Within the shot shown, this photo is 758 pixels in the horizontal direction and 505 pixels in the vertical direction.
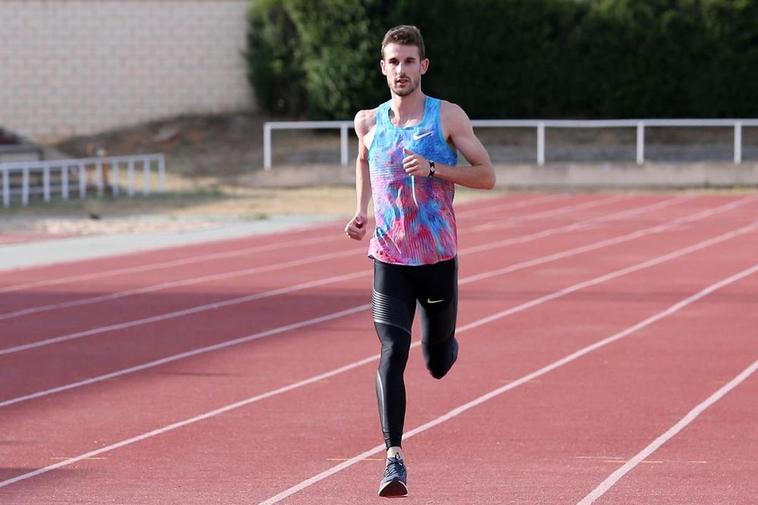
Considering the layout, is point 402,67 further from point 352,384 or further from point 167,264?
point 167,264

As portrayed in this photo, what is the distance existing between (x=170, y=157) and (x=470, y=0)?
7422 mm

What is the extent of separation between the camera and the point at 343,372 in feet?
32.4

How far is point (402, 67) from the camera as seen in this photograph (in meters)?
6.11

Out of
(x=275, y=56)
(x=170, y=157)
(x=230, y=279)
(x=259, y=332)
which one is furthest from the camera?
(x=275, y=56)

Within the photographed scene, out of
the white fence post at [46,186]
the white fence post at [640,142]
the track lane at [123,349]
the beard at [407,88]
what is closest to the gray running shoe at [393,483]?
the beard at [407,88]

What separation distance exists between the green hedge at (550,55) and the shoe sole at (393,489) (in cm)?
2924

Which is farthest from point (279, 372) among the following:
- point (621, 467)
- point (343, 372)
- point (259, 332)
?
point (621, 467)

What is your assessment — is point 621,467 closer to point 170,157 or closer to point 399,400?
point 399,400

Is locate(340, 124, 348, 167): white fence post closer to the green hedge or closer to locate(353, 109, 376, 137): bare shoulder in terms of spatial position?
the green hedge

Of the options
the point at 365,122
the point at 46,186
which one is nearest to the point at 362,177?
the point at 365,122

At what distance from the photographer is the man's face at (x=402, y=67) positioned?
239 inches

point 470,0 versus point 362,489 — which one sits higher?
point 470,0

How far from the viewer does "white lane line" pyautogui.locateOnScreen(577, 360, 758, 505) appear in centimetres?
635

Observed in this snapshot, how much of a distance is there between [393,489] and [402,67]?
5.14 ft
